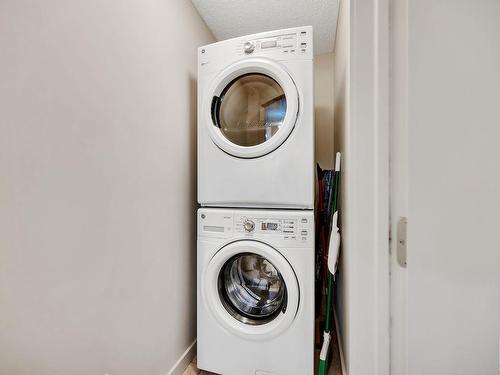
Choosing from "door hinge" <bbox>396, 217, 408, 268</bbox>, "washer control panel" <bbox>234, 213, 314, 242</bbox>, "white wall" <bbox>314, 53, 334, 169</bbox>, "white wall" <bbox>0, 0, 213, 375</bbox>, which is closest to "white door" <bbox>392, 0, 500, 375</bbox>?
Answer: "door hinge" <bbox>396, 217, 408, 268</bbox>

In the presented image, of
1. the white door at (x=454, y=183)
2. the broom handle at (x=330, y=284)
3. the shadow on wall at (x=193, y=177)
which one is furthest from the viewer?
the shadow on wall at (x=193, y=177)

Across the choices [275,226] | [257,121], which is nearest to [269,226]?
[275,226]

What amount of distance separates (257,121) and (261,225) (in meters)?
0.63

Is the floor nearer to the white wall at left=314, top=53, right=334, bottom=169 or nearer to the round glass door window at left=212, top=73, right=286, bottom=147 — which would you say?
the round glass door window at left=212, top=73, right=286, bottom=147

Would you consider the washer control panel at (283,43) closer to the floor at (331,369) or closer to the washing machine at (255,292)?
the washing machine at (255,292)

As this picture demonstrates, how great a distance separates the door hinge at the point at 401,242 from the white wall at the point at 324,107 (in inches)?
68.8

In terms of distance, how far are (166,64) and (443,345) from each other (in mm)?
1586

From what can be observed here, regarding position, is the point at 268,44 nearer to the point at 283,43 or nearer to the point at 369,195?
the point at 283,43

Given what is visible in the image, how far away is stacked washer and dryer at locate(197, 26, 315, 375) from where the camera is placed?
131 cm

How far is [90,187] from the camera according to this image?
89cm

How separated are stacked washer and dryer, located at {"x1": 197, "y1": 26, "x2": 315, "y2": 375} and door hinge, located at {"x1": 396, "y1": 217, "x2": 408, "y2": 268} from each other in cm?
64

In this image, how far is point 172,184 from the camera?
4.63ft

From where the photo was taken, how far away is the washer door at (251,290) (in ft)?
4.29

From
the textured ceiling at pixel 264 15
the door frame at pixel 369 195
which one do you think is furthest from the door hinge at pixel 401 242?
the textured ceiling at pixel 264 15
